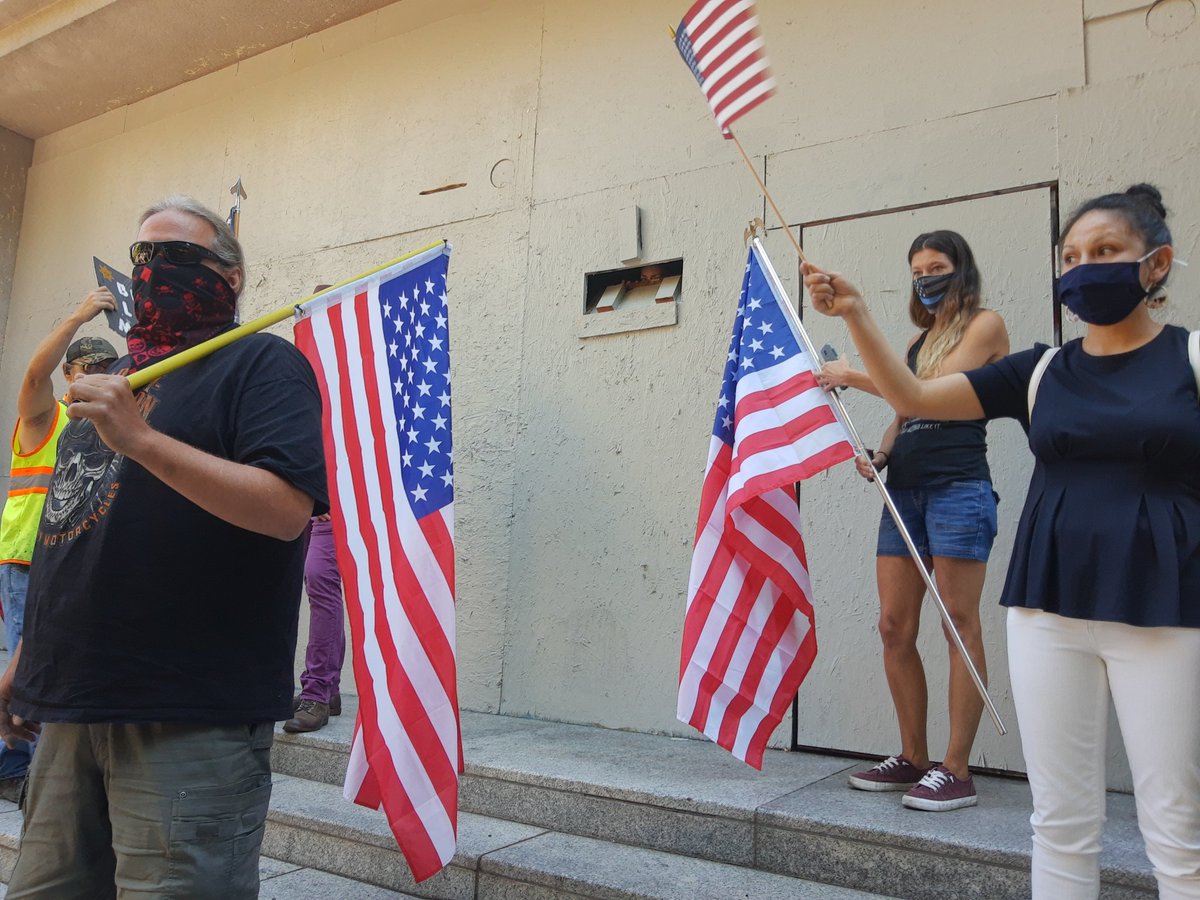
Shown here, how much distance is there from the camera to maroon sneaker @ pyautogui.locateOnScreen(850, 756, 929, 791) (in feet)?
11.8

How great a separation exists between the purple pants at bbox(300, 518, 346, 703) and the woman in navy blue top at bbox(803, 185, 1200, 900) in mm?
3464

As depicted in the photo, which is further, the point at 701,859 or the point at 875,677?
the point at 875,677

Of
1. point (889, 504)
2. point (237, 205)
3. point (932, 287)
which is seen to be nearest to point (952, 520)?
point (889, 504)

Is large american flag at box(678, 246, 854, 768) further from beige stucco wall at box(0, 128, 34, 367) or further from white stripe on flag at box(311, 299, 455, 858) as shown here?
beige stucco wall at box(0, 128, 34, 367)

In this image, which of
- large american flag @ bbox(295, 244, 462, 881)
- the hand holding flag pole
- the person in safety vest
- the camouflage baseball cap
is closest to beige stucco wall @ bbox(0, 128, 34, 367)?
the camouflage baseball cap

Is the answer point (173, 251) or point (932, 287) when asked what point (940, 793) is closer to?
point (932, 287)

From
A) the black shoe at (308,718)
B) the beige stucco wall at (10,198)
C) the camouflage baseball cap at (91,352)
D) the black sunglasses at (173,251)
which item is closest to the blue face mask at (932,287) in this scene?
the black sunglasses at (173,251)

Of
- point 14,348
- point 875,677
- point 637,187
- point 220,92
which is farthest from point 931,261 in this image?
point 14,348

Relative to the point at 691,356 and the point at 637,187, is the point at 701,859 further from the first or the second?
the point at 637,187

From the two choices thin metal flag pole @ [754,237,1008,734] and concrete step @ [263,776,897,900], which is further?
concrete step @ [263,776,897,900]

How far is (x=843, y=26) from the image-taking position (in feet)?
16.1

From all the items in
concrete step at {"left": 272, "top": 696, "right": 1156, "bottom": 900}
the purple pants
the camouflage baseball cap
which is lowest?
concrete step at {"left": 272, "top": 696, "right": 1156, "bottom": 900}

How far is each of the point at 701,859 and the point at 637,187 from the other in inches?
141

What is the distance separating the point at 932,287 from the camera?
3.61m
